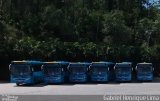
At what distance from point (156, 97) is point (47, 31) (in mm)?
49155

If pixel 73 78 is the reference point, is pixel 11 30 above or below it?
above

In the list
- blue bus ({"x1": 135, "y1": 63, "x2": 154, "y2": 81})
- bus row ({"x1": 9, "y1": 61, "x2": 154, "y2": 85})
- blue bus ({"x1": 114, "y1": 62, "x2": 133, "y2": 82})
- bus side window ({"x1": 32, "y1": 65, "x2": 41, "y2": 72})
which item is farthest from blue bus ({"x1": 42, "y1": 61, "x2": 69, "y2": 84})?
blue bus ({"x1": 135, "y1": 63, "x2": 154, "y2": 81})

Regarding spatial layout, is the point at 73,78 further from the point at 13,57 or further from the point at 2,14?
the point at 2,14

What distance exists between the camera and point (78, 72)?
153 ft

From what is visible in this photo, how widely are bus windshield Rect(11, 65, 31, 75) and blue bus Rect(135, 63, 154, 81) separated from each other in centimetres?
1370

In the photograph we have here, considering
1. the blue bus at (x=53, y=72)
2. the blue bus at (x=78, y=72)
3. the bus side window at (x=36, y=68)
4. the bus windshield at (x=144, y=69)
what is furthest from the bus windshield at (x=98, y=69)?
the bus side window at (x=36, y=68)

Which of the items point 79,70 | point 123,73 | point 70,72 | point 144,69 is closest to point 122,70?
point 123,73

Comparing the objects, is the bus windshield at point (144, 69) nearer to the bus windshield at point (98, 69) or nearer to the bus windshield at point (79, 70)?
the bus windshield at point (98, 69)

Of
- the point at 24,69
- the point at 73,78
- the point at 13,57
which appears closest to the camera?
the point at 24,69

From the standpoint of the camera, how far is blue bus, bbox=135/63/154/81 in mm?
49500

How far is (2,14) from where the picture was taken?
60438 millimetres

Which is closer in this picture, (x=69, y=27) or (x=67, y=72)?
(x=67, y=72)

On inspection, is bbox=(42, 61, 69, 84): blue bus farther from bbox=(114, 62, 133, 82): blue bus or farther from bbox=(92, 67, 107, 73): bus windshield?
bbox=(114, 62, 133, 82): blue bus

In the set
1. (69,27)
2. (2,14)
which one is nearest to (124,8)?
(69,27)
